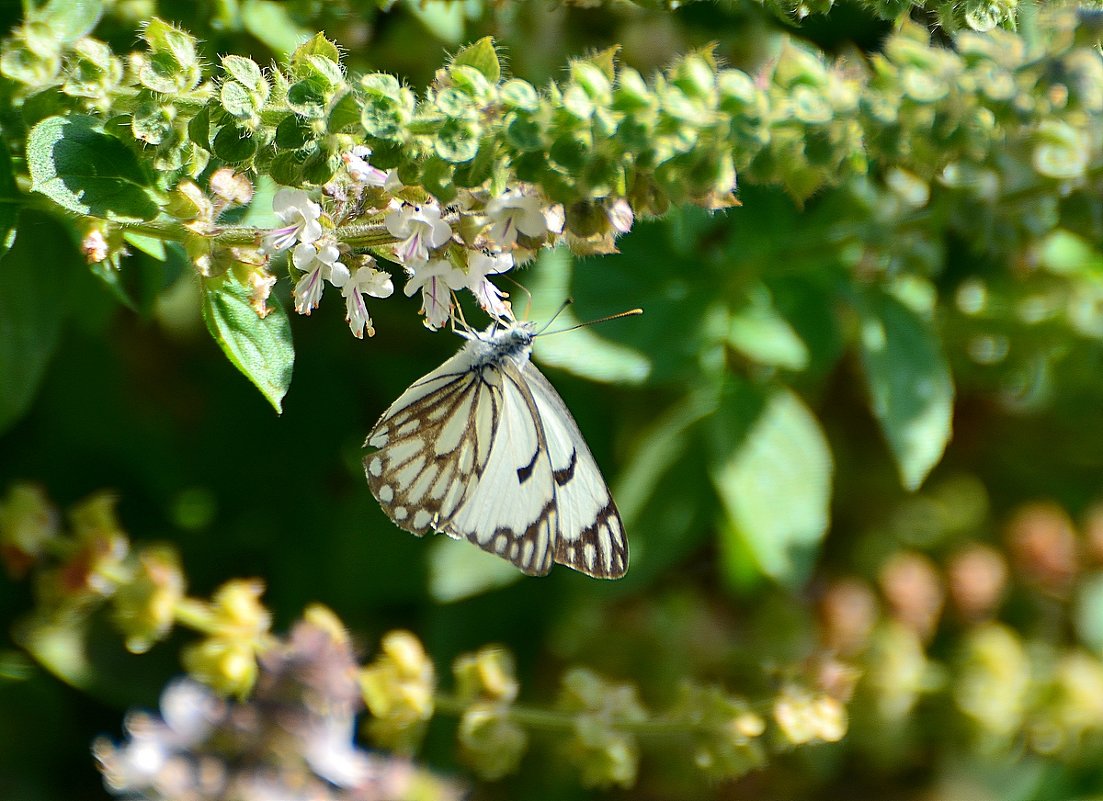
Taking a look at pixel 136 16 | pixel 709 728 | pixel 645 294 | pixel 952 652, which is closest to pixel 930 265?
pixel 645 294

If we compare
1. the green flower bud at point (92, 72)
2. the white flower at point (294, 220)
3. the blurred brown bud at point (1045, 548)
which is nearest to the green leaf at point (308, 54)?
the white flower at point (294, 220)

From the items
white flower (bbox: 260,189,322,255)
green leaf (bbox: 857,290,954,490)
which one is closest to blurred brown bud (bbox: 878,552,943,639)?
green leaf (bbox: 857,290,954,490)

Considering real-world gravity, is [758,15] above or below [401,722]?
above

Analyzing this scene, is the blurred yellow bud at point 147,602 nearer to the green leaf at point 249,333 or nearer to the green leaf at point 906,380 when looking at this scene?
the green leaf at point 249,333

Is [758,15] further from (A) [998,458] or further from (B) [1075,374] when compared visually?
(A) [998,458]

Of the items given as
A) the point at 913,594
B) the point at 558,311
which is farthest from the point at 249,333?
the point at 913,594

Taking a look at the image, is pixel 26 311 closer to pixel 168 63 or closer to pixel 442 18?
pixel 168 63
